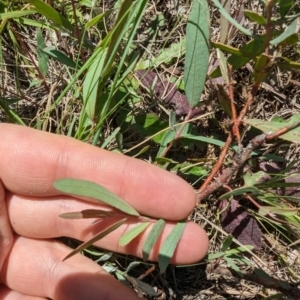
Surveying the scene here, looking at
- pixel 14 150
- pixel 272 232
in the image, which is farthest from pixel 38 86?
pixel 272 232

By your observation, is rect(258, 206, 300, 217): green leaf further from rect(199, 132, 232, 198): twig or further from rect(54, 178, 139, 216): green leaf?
rect(54, 178, 139, 216): green leaf

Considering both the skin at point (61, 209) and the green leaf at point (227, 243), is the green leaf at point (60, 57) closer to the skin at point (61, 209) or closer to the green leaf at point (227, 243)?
the skin at point (61, 209)

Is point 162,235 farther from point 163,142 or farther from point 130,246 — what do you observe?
point 163,142

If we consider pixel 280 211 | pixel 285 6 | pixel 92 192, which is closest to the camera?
pixel 285 6

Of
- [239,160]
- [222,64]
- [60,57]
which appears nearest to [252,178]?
[239,160]

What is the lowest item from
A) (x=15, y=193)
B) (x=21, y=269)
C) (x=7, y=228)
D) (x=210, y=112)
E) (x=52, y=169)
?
(x=21, y=269)

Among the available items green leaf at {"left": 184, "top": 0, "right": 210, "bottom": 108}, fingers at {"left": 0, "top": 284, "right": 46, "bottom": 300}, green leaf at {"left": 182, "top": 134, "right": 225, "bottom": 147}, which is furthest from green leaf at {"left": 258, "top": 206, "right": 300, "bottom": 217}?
fingers at {"left": 0, "top": 284, "right": 46, "bottom": 300}

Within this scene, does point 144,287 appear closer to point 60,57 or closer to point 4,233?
point 4,233
